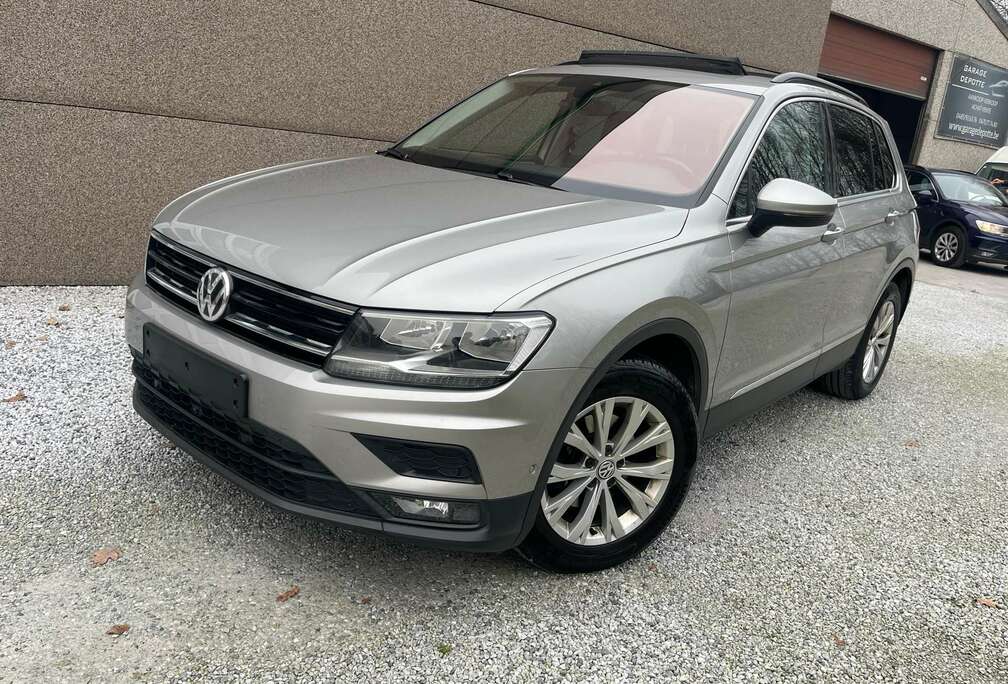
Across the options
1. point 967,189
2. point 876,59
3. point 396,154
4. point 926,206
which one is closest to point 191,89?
point 396,154

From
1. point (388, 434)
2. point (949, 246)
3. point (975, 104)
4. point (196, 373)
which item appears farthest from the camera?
point (975, 104)

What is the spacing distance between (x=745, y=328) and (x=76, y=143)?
4655mm

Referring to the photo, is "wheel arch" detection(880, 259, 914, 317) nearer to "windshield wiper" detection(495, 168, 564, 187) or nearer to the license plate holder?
"windshield wiper" detection(495, 168, 564, 187)

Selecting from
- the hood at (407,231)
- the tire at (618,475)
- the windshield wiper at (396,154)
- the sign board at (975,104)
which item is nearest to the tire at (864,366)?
the tire at (618,475)

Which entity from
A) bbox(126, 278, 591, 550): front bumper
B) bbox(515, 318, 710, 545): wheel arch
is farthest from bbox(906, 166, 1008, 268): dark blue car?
bbox(126, 278, 591, 550): front bumper

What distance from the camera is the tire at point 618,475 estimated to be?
9.25 feet

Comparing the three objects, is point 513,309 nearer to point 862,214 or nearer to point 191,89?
point 862,214

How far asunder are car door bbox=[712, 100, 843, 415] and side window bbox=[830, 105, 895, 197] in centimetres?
17

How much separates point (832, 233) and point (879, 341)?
1.71 m

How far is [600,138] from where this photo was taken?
3615 mm

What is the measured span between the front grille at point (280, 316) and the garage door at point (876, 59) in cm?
1392

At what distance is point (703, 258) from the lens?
10.2ft

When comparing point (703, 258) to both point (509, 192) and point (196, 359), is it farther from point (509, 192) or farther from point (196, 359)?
point (196, 359)

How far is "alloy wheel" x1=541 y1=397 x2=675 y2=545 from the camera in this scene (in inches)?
111
